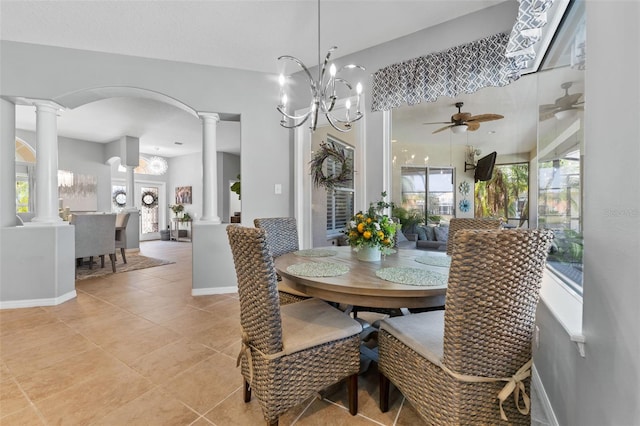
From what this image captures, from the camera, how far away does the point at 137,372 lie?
1.72 metres

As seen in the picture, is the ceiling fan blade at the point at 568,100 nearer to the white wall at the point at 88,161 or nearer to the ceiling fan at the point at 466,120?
the ceiling fan at the point at 466,120

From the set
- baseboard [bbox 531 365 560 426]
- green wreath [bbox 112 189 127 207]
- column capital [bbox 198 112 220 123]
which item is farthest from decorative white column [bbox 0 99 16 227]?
green wreath [bbox 112 189 127 207]

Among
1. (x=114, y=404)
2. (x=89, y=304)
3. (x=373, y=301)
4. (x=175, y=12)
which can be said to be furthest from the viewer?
(x=89, y=304)

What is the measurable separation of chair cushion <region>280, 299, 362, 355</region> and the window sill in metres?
0.84

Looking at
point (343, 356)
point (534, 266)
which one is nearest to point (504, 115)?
point (534, 266)

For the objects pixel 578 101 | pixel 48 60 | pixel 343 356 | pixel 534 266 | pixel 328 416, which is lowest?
pixel 328 416

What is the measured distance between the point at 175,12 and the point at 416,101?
2.20 meters

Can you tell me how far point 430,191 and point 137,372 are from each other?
3.56 m

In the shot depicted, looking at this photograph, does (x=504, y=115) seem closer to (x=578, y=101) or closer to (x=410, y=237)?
(x=578, y=101)

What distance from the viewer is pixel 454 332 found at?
95cm

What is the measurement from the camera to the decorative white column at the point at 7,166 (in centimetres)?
277

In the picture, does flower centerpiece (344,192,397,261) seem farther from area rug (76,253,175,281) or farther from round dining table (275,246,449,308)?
area rug (76,253,175,281)

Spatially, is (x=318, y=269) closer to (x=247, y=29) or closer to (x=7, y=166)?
(x=247, y=29)

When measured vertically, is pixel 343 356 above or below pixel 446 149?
below
